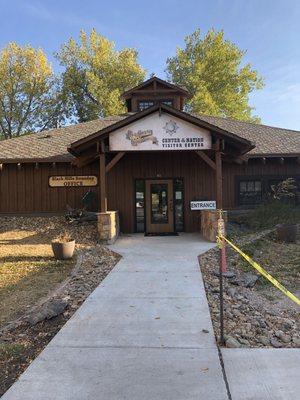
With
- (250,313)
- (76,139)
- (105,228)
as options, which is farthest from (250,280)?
(76,139)

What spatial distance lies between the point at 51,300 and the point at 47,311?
806 millimetres

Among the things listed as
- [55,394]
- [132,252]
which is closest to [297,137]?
[132,252]

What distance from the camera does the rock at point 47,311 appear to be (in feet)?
18.6

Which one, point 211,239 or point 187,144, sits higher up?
point 187,144

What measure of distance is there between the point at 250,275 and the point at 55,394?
19.3 ft

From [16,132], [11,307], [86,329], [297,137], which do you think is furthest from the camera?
[16,132]

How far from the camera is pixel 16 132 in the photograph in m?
37.0

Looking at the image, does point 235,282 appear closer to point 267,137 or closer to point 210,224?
point 210,224

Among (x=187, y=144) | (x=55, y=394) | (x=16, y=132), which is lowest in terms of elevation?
(x=55, y=394)

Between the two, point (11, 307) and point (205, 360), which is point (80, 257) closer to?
point (11, 307)

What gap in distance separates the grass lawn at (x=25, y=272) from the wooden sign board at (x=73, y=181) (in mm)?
3238

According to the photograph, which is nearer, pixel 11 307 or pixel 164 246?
pixel 11 307

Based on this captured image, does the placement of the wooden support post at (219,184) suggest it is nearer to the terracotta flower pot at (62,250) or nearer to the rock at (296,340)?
the terracotta flower pot at (62,250)

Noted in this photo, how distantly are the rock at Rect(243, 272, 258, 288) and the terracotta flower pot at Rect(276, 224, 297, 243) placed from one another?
13.5 ft
